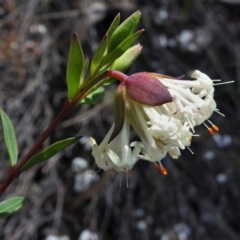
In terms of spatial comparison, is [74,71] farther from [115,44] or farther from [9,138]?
[9,138]

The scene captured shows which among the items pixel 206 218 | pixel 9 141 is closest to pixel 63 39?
pixel 206 218

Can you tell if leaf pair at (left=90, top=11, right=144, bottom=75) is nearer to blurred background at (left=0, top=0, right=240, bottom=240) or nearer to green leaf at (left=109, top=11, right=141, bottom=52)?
green leaf at (left=109, top=11, right=141, bottom=52)

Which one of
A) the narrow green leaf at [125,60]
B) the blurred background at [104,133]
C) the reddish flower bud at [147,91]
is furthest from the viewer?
the blurred background at [104,133]

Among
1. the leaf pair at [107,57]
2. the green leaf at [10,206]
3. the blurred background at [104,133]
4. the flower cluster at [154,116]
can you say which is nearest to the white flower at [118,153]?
the flower cluster at [154,116]

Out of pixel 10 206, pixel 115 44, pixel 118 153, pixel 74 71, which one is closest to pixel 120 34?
pixel 115 44

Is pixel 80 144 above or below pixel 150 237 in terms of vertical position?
Result: above

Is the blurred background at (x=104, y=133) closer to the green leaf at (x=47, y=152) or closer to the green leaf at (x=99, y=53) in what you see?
the green leaf at (x=47, y=152)

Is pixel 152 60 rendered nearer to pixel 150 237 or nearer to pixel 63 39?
pixel 63 39
